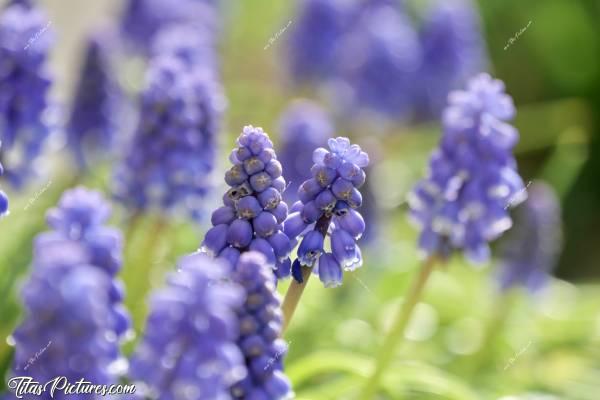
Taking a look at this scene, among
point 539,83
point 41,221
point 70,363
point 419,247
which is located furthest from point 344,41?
point 70,363

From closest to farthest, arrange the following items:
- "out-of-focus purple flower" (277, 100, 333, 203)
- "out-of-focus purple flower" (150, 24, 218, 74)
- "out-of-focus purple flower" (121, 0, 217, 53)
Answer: "out-of-focus purple flower" (150, 24, 218, 74)
"out-of-focus purple flower" (277, 100, 333, 203)
"out-of-focus purple flower" (121, 0, 217, 53)

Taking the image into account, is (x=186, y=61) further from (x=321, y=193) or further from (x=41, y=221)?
(x=321, y=193)

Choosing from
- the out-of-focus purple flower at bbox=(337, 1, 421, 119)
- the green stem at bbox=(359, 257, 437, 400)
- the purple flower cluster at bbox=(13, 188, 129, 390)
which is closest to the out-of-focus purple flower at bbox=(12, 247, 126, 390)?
the purple flower cluster at bbox=(13, 188, 129, 390)

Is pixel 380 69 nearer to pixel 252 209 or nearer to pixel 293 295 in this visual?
pixel 293 295

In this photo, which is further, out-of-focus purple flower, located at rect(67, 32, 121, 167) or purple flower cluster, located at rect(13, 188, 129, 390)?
out-of-focus purple flower, located at rect(67, 32, 121, 167)

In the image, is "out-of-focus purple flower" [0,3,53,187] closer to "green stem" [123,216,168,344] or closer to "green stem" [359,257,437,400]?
"green stem" [123,216,168,344]

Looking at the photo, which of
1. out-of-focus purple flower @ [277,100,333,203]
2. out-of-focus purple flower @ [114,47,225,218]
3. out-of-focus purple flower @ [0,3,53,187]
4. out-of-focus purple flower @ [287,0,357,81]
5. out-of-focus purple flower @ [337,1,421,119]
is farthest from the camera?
out-of-focus purple flower @ [287,0,357,81]
